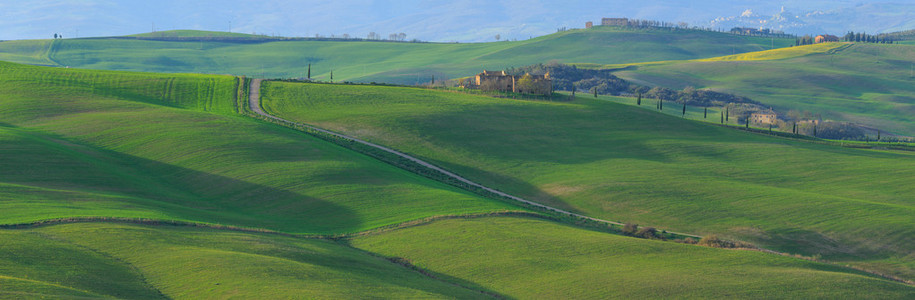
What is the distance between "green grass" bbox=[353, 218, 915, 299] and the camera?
5106 centimetres

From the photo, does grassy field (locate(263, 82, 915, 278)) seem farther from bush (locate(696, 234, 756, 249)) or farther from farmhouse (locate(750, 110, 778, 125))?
farmhouse (locate(750, 110, 778, 125))

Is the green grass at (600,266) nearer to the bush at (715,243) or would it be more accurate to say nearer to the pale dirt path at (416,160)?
the bush at (715,243)

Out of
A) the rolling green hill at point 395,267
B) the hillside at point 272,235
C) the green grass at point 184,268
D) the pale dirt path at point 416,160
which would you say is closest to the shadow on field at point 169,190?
the hillside at point 272,235

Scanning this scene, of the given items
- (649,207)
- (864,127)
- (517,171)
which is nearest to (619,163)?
(517,171)

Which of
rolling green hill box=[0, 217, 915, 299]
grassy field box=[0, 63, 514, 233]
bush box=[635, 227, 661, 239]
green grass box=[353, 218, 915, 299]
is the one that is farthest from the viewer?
bush box=[635, 227, 661, 239]

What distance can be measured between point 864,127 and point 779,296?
168 meters

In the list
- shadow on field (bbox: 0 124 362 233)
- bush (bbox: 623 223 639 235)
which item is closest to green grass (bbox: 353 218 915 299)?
bush (bbox: 623 223 639 235)

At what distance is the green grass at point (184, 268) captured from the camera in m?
43.6

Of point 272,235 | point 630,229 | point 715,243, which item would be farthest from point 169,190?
point 715,243

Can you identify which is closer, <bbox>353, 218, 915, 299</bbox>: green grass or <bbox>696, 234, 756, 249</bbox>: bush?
<bbox>353, 218, 915, 299</bbox>: green grass

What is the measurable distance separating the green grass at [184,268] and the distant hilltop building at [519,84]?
91238mm

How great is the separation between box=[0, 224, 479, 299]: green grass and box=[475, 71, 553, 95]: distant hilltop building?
91.2 meters

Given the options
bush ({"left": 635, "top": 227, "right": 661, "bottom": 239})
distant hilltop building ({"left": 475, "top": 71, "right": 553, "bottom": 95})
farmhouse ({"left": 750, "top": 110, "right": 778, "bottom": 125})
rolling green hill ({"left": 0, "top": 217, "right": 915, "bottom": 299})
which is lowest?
bush ({"left": 635, "top": 227, "right": 661, "bottom": 239})

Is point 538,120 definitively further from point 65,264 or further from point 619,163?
point 65,264
